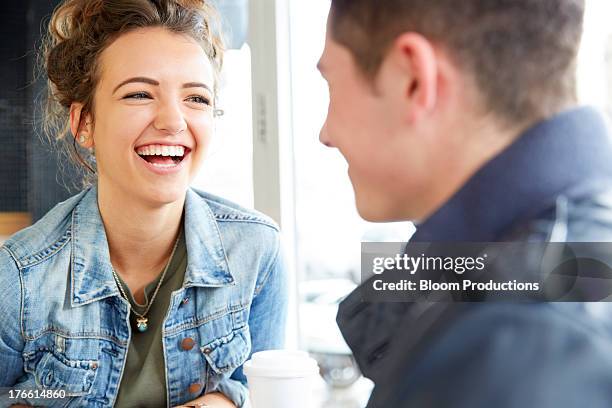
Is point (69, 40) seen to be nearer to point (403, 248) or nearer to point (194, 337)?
point (194, 337)

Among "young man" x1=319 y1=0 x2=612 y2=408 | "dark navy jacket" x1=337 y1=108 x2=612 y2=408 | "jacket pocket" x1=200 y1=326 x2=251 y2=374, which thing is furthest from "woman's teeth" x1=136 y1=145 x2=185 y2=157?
"dark navy jacket" x1=337 y1=108 x2=612 y2=408

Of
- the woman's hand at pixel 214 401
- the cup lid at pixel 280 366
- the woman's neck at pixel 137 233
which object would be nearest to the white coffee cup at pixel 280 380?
the cup lid at pixel 280 366

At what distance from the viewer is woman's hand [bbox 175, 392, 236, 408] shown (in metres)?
1.27

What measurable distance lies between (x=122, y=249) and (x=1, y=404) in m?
0.33

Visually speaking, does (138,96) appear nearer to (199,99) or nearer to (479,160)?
(199,99)

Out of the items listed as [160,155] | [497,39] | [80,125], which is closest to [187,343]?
[160,155]

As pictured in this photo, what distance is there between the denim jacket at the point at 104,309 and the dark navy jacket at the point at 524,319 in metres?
0.64

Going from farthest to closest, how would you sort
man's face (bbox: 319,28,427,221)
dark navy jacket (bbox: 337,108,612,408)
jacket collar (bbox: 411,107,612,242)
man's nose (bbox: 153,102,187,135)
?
man's nose (bbox: 153,102,187,135) < man's face (bbox: 319,28,427,221) < jacket collar (bbox: 411,107,612,242) < dark navy jacket (bbox: 337,108,612,408)

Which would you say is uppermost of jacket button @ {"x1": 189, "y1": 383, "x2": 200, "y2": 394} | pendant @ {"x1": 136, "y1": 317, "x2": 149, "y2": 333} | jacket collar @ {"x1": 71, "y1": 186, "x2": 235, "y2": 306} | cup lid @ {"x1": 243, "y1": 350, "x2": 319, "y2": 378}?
jacket collar @ {"x1": 71, "y1": 186, "x2": 235, "y2": 306}

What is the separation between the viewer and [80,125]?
4.33ft

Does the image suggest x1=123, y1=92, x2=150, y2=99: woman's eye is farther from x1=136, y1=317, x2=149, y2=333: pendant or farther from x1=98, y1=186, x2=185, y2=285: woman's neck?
x1=136, y1=317, x2=149, y2=333: pendant

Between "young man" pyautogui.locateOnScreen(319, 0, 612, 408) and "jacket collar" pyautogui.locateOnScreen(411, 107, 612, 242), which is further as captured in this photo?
"jacket collar" pyautogui.locateOnScreen(411, 107, 612, 242)

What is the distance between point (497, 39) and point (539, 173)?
181 mm

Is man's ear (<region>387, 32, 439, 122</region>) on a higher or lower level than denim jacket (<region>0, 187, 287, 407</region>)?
higher
